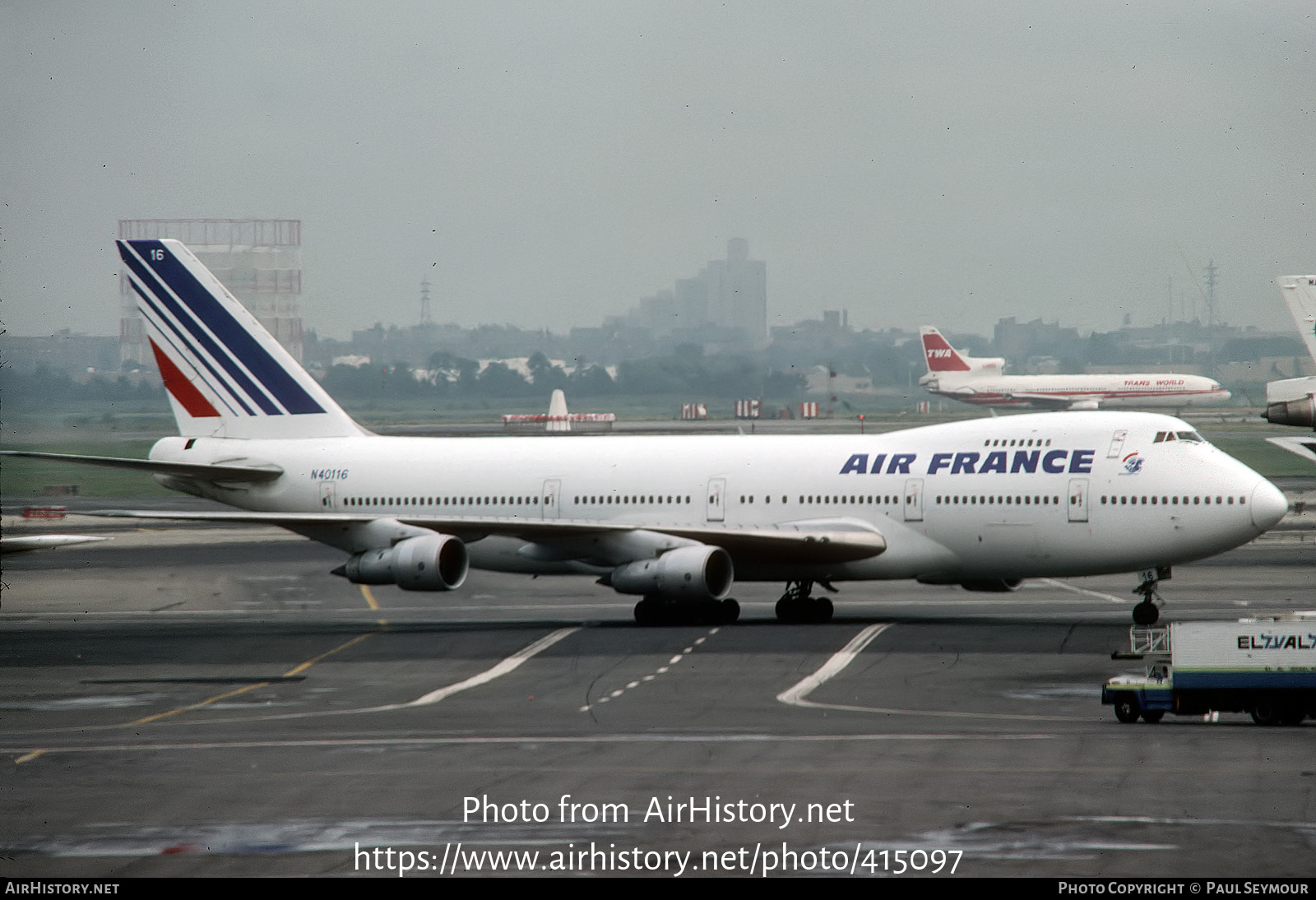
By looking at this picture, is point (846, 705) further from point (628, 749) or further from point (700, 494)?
point (700, 494)

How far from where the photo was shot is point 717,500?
46.6 m

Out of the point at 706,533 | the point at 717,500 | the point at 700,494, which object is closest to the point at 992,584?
the point at 717,500

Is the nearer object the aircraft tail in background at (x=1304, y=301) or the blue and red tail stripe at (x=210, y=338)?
the aircraft tail in background at (x=1304, y=301)

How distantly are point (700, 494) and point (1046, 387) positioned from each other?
112458 millimetres

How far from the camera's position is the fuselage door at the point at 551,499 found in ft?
159

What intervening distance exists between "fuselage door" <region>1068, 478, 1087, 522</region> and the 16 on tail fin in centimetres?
2260

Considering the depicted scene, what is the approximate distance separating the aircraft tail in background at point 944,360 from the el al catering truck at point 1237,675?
453 ft

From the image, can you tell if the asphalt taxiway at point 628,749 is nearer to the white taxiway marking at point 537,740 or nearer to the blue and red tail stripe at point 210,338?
the white taxiway marking at point 537,740

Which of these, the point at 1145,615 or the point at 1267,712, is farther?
the point at 1145,615

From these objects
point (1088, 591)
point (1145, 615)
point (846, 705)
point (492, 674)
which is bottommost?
point (1088, 591)

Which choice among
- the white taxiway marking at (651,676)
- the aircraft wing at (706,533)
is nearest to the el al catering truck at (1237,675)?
the white taxiway marking at (651,676)

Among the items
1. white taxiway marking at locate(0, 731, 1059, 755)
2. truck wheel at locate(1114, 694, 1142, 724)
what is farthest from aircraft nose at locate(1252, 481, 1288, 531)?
white taxiway marking at locate(0, 731, 1059, 755)

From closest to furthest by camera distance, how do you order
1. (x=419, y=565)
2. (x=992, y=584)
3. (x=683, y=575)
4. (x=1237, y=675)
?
1. (x=1237, y=675)
2. (x=683, y=575)
3. (x=419, y=565)
4. (x=992, y=584)

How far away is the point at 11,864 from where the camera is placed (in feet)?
59.9
